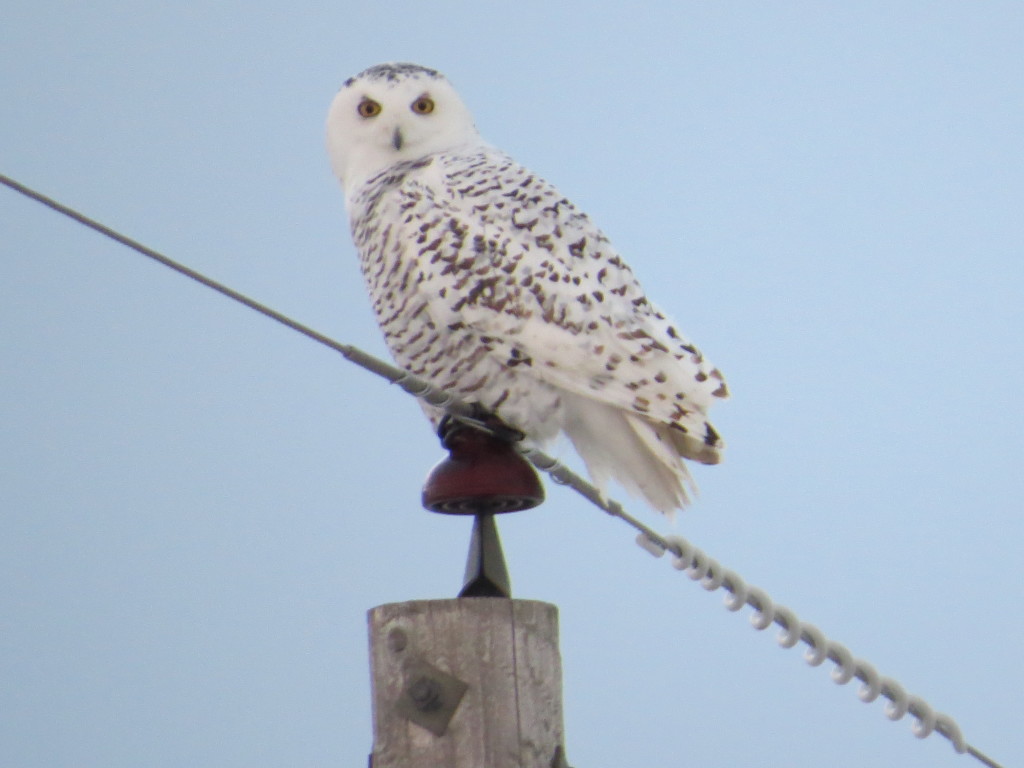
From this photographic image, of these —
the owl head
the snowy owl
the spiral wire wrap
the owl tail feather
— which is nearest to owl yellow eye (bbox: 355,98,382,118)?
the owl head

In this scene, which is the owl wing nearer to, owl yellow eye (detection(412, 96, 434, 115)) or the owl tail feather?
the owl tail feather

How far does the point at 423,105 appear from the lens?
3570 mm

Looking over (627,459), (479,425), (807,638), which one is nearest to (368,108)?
(627,459)

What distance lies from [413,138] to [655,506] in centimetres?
110

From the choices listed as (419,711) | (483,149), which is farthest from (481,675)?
(483,149)

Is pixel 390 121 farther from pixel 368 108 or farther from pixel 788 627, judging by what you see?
pixel 788 627

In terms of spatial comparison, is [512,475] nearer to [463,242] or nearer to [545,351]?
[545,351]

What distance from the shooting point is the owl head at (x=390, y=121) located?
3506 mm

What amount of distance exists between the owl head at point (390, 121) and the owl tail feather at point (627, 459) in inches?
33.2

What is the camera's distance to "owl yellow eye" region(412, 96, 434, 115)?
3.56 m

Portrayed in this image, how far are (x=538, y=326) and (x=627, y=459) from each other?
0.33 meters

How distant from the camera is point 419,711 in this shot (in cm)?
192

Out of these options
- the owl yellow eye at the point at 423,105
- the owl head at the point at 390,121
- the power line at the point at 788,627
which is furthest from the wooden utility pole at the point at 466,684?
the owl yellow eye at the point at 423,105

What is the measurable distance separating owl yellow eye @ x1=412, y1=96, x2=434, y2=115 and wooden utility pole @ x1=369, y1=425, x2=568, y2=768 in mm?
1829
